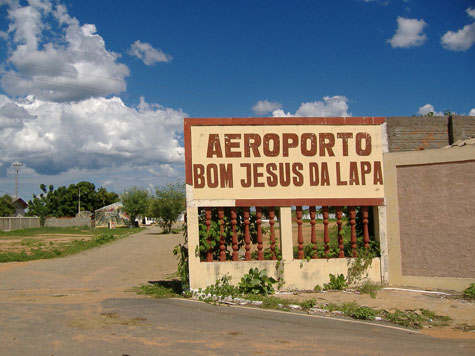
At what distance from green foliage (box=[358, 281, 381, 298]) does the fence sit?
45791mm

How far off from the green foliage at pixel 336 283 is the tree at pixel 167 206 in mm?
36181

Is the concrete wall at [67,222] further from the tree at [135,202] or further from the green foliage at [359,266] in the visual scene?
the green foliage at [359,266]

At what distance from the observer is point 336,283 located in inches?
340

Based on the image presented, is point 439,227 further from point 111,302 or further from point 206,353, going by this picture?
point 111,302

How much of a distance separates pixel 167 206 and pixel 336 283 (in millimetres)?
36521

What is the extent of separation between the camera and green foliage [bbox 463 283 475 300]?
7815 mm

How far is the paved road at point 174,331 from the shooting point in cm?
517

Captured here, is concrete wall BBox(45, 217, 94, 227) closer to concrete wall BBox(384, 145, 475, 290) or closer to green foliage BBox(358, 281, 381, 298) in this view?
green foliage BBox(358, 281, 381, 298)

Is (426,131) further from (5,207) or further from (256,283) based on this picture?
(5,207)

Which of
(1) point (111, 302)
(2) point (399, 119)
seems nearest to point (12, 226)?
(1) point (111, 302)

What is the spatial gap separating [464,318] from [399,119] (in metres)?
4.40

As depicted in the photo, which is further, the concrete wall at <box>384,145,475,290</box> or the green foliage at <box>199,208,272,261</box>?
the green foliage at <box>199,208,272,261</box>

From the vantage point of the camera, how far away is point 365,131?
9.12 metres

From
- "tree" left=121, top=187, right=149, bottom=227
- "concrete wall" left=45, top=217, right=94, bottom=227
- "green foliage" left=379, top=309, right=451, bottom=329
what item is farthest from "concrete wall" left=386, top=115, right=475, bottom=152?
"concrete wall" left=45, top=217, right=94, bottom=227
